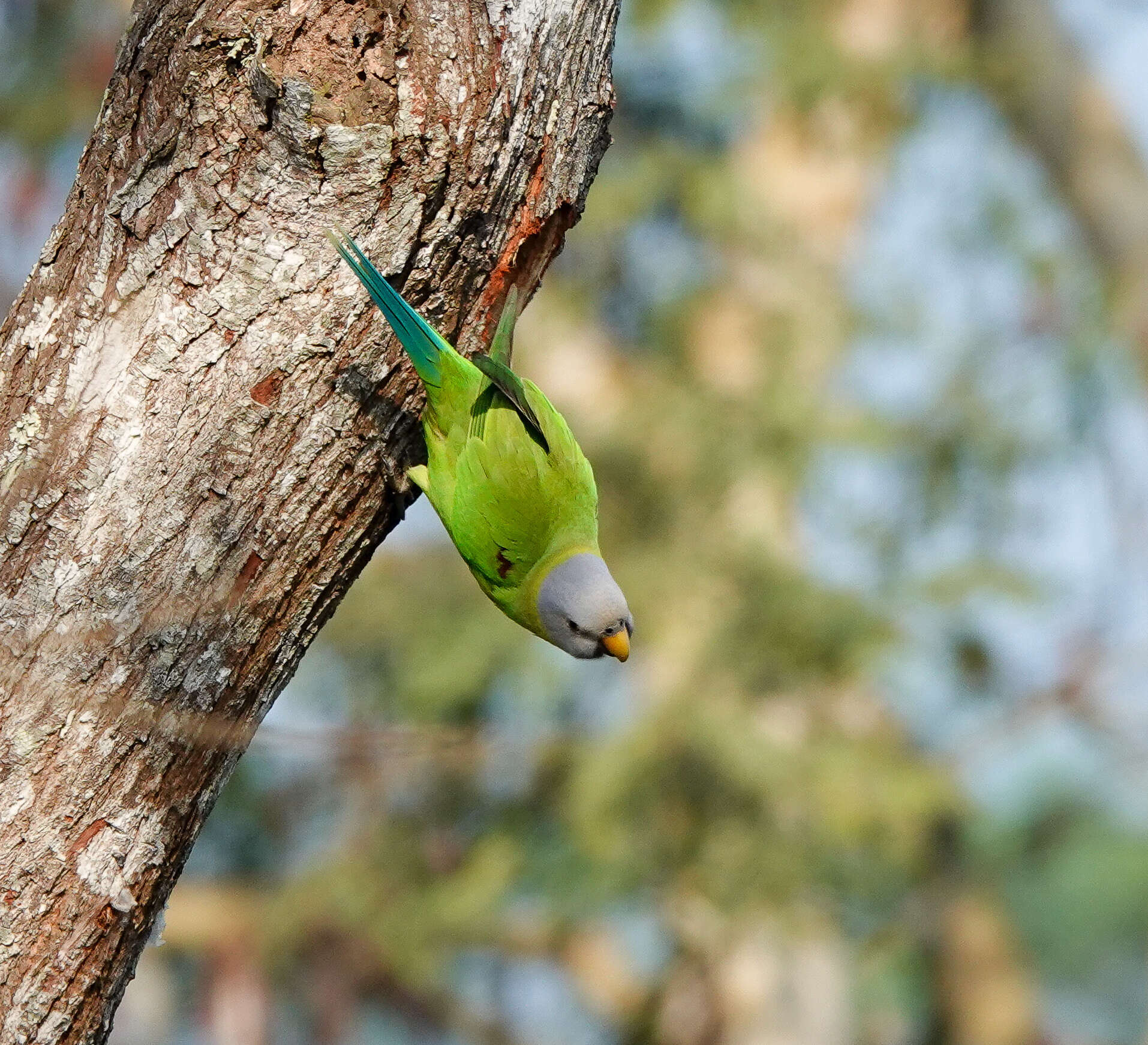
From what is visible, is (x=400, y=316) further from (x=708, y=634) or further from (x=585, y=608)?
(x=708, y=634)

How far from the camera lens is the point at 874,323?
7.80 m

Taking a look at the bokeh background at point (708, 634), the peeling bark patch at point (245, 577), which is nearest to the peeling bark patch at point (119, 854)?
the peeling bark patch at point (245, 577)

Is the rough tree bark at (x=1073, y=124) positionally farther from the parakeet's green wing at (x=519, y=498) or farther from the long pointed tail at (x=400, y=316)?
the long pointed tail at (x=400, y=316)

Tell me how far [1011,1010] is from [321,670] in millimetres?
6820

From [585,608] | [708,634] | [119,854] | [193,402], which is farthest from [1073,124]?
[119,854]

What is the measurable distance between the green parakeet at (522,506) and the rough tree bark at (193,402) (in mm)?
536

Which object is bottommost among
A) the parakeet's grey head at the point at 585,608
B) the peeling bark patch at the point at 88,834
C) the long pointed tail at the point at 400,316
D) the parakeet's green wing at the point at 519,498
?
the parakeet's grey head at the point at 585,608

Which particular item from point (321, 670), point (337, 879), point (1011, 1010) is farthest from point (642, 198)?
point (1011, 1010)

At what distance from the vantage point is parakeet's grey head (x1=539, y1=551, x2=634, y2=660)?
2.96 metres

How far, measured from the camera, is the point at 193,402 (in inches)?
80.7

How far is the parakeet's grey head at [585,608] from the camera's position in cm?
296

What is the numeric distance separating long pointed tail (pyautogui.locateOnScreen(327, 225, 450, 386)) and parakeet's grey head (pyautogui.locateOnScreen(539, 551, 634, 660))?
72cm

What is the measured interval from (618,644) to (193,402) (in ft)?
4.56

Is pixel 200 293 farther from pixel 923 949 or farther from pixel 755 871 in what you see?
pixel 923 949
